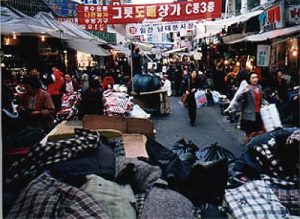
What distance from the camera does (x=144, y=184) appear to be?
373 centimetres

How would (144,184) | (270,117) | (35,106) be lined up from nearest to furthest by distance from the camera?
(144,184) < (270,117) < (35,106)

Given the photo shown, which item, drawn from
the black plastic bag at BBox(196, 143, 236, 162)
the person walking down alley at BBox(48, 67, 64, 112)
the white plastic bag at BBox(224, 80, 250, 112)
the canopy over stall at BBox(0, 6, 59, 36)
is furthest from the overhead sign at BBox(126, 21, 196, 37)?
the black plastic bag at BBox(196, 143, 236, 162)

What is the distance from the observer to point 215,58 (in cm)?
2586

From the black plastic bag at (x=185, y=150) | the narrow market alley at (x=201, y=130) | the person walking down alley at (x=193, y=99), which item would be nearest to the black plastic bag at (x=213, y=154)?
the black plastic bag at (x=185, y=150)

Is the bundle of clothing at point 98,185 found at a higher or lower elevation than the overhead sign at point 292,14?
lower

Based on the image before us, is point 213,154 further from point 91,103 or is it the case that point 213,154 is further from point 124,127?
point 91,103

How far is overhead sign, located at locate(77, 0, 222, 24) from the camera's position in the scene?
12.0 metres

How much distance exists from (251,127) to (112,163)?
19.6 feet

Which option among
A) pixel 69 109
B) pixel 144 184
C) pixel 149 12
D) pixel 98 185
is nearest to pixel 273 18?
pixel 149 12

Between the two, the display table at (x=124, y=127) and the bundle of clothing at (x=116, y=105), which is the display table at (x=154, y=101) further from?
the display table at (x=124, y=127)

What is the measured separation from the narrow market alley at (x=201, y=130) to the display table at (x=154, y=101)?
0.39 m

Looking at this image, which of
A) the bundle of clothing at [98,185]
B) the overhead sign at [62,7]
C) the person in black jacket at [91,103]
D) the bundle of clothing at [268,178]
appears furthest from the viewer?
the overhead sign at [62,7]

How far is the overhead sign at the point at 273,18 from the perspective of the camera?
13.3 metres

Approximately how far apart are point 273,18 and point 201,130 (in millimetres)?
4666
